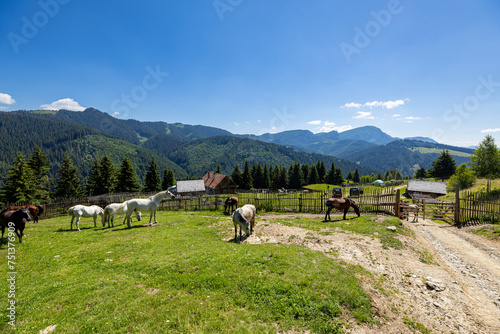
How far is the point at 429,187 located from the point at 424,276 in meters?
42.8

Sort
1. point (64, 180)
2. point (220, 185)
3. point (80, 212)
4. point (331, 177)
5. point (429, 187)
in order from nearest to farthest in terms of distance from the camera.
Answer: point (80, 212) < point (429, 187) < point (64, 180) < point (220, 185) < point (331, 177)

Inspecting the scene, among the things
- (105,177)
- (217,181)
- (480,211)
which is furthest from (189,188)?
(480,211)

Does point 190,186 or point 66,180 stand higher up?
point 66,180

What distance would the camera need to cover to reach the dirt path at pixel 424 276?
5723mm

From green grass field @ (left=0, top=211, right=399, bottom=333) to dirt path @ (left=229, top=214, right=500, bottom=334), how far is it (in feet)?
2.48

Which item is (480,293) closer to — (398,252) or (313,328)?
(398,252)

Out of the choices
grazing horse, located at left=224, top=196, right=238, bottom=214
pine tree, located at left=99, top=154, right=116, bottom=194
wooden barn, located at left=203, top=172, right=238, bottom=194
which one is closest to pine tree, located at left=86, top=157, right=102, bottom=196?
pine tree, located at left=99, top=154, right=116, bottom=194

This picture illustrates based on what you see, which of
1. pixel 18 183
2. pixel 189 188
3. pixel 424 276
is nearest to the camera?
pixel 424 276

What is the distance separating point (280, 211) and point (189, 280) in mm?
16533

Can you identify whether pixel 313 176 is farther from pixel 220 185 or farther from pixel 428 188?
pixel 428 188

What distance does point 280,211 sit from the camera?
73.1 ft

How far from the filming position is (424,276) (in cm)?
799

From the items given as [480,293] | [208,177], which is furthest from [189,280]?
[208,177]

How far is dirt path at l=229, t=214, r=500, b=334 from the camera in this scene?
5723 mm
